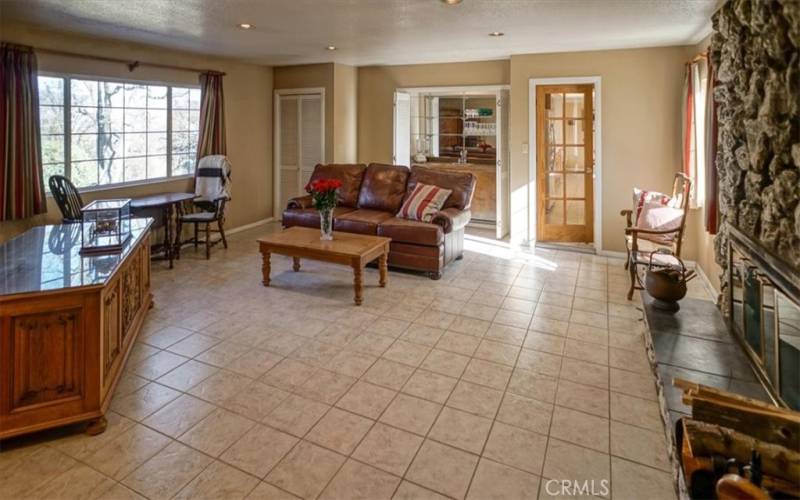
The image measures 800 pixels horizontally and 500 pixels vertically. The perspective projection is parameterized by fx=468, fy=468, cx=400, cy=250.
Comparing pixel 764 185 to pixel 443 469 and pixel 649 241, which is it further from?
pixel 649 241

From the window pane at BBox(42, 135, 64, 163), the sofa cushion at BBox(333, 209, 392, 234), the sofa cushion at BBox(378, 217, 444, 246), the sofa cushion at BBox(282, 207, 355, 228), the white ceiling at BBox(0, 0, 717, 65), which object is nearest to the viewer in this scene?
the white ceiling at BBox(0, 0, 717, 65)

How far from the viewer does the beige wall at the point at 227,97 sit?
178 inches

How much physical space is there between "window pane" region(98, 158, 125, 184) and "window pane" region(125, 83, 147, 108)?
694 millimetres

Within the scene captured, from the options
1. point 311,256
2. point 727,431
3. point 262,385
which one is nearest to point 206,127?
point 311,256

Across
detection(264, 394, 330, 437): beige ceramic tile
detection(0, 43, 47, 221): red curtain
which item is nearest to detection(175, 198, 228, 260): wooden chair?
detection(0, 43, 47, 221): red curtain

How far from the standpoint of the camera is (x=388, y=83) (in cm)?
718

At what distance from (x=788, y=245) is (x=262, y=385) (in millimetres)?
2686

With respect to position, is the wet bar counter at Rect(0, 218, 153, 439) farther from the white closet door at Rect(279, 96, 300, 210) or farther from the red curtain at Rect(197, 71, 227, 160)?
the white closet door at Rect(279, 96, 300, 210)

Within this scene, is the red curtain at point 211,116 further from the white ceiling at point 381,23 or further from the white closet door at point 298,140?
the white closet door at point 298,140

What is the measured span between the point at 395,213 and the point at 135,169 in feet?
10.4

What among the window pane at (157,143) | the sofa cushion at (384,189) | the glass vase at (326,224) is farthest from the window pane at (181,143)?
the glass vase at (326,224)

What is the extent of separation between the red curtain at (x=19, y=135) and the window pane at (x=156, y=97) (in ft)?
4.73

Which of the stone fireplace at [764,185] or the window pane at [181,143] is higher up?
the window pane at [181,143]

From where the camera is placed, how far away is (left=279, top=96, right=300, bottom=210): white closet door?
7406 mm
